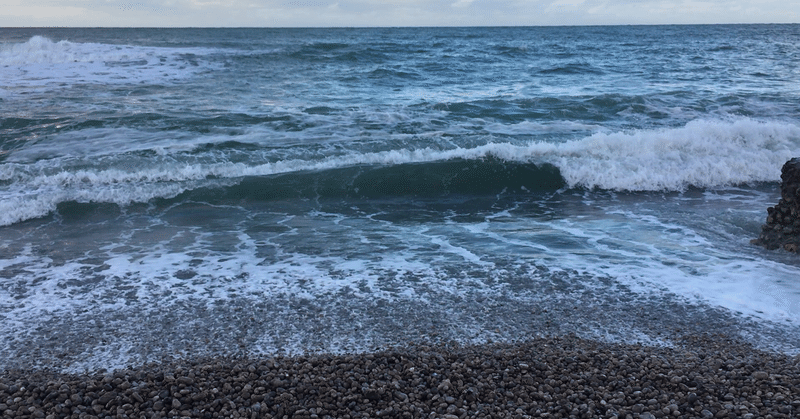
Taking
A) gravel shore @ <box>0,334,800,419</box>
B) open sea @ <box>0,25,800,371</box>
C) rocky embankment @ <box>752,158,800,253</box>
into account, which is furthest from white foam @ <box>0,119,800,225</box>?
gravel shore @ <box>0,334,800,419</box>

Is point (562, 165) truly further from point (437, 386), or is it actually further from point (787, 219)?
point (437, 386)

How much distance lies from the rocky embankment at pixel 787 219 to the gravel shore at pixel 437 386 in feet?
8.93

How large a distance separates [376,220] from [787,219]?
16.3 ft

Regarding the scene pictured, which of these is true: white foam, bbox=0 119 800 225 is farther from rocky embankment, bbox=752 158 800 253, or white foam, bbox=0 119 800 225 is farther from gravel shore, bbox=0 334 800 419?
gravel shore, bbox=0 334 800 419

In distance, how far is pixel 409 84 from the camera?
807 inches

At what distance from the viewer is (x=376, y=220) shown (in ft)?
26.3

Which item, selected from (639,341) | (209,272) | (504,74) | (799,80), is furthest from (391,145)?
(799,80)


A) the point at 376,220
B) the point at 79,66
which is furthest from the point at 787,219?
the point at 79,66

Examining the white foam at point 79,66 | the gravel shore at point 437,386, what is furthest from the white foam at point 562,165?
the white foam at point 79,66

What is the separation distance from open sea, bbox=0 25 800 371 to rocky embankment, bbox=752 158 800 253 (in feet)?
0.69

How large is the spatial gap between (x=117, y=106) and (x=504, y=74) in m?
15.3

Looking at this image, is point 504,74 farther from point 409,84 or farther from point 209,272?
point 209,272

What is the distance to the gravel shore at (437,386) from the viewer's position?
130 inches

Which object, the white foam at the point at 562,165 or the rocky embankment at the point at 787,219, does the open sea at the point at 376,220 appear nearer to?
the white foam at the point at 562,165
